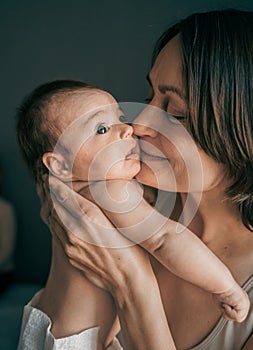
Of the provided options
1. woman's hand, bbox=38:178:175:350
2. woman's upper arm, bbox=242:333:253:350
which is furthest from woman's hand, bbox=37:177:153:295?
woman's upper arm, bbox=242:333:253:350

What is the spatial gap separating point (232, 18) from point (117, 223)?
8.8 inches

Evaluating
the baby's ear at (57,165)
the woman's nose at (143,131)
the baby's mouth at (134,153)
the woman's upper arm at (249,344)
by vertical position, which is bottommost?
the woman's upper arm at (249,344)

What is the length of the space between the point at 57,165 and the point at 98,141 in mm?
44

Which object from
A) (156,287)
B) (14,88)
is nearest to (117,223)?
(156,287)

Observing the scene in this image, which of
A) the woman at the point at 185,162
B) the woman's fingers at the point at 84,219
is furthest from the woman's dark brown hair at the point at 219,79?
the woman's fingers at the point at 84,219

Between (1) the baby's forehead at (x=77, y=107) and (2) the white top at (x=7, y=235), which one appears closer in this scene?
(1) the baby's forehead at (x=77, y=107)

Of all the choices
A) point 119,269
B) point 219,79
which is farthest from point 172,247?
point 219,79

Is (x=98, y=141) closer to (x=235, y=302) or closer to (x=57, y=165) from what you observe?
(x=57, y=165)

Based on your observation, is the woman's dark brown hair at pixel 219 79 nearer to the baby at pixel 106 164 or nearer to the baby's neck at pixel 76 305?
the baby at pixel 106 164

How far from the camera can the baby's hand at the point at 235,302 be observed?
44cm

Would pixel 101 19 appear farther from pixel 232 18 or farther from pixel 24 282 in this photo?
pixel 24 282

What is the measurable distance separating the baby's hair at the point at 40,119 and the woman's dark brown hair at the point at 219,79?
9 cm

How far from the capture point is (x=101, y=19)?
0.50 m

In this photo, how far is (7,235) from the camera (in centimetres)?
54
